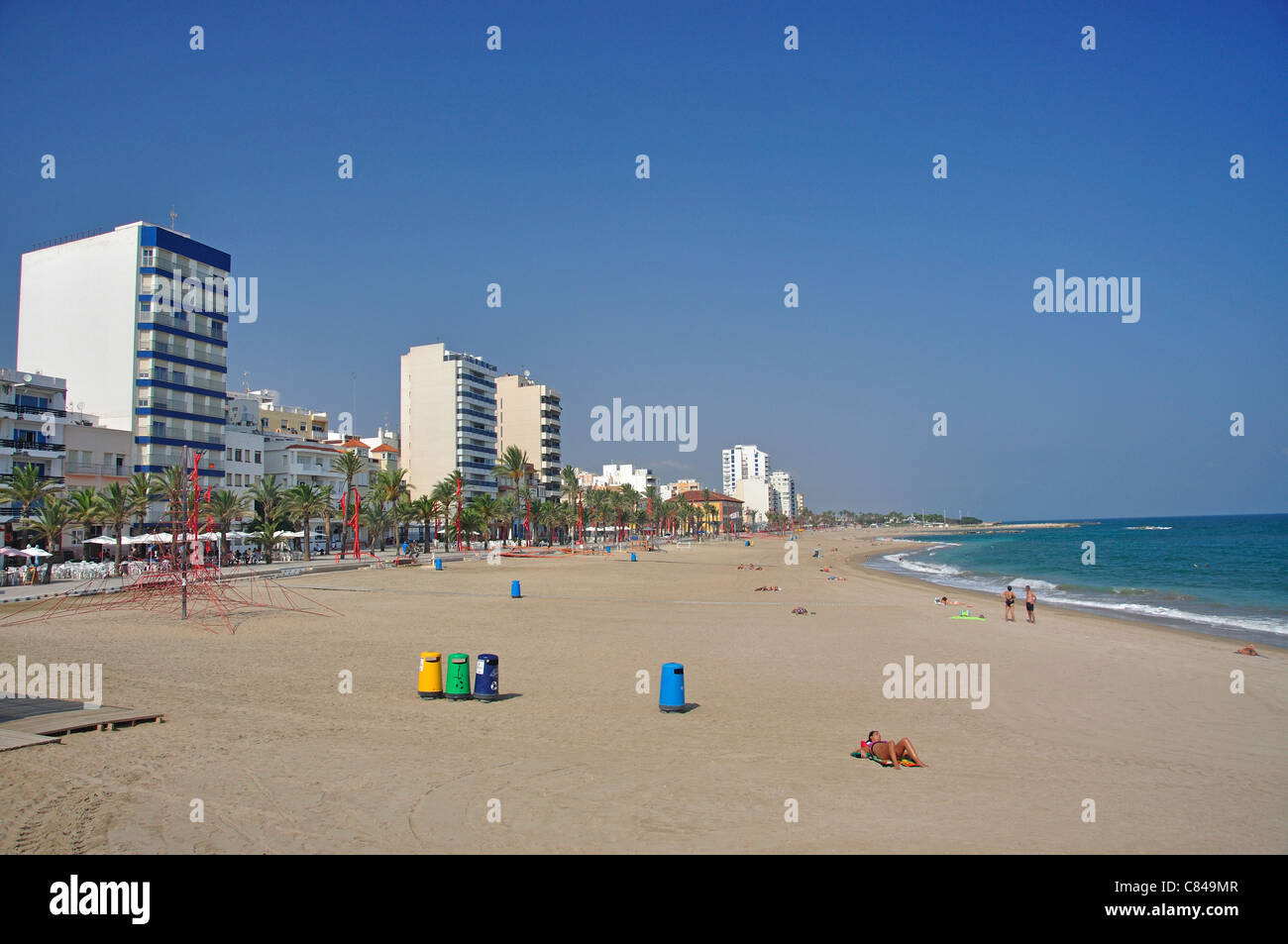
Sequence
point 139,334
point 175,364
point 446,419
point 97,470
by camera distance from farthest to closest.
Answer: point 446,419 < point 175,364 < point 139,334 < point 97,470

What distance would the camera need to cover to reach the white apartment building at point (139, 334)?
194 feet

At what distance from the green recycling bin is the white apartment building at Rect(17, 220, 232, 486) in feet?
184

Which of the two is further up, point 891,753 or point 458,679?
point 458,679

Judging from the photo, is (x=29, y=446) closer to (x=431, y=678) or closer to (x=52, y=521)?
(x=52, y=521)

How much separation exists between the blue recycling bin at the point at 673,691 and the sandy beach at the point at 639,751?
29cm

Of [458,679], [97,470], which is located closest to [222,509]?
[97,470]

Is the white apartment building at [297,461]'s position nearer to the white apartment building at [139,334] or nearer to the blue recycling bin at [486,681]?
the white apartment building at [139,334]

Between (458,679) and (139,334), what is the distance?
60.4 metres

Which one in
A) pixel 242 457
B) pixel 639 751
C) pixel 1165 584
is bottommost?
pixel 1165 584

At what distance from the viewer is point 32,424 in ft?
159

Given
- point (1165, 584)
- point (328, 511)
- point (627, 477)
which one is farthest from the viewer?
point (627, 477)

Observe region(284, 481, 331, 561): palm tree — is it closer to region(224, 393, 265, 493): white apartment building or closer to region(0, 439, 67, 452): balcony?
region(224, 393, 265, 493): white apartment building
